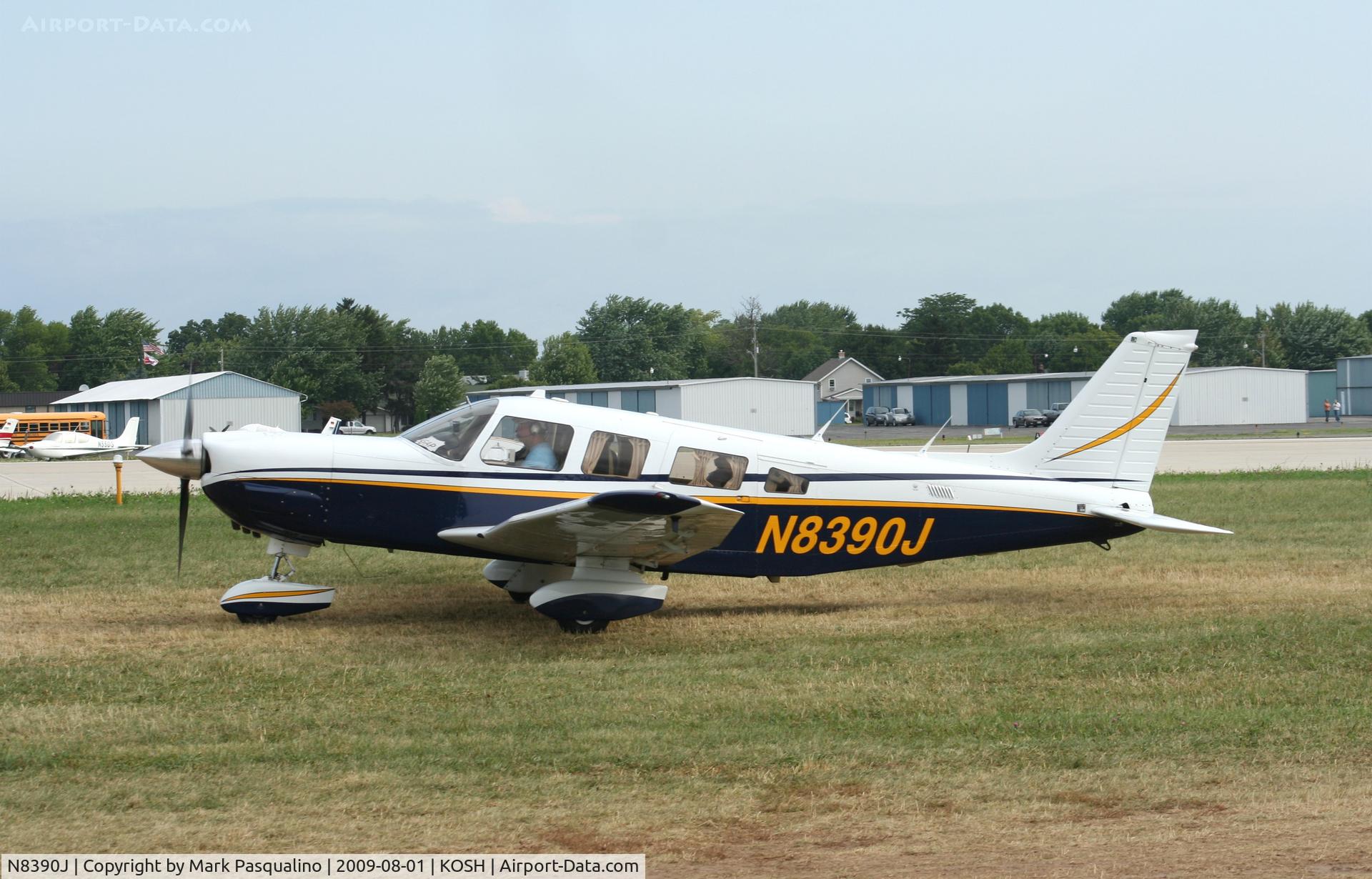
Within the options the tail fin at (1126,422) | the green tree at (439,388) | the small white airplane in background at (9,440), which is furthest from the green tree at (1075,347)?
the tail fin at (1126,422)

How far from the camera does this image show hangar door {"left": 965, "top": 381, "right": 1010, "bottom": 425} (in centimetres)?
7081

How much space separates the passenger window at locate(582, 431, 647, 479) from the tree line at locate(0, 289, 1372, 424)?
191 ft

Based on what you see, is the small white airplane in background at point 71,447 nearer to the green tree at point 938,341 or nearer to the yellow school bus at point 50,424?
the yellow school bus at point 50,424

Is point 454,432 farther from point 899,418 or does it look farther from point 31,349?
point 31,349

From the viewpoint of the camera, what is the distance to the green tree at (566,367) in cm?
8581

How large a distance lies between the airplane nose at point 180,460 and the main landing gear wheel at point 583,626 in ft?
10.8

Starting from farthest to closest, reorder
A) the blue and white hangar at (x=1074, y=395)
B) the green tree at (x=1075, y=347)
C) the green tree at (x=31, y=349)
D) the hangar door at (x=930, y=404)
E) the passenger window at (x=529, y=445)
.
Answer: the green tree at (x=1075, y=347) → the green tree at (x=31, y=349) → the hangar door at (x=930, y=404) → the blue and white hangar at (x=1074, y=395) → the passenger window at (x=529, y=445)

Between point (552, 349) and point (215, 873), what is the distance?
85.2 meters

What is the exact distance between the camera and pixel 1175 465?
30.2m

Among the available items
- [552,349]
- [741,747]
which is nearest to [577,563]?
[741,747]

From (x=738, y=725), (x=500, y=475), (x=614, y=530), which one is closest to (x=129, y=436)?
(x=500, y=475)

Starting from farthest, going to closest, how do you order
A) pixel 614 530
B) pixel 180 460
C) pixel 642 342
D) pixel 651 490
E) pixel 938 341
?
pixel 938 341 < pixel 642 342 < pixel 180 460 < pixel 651 490 < pixel 614 530

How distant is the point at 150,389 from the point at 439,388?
15573mm

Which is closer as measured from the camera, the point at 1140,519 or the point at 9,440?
the point at 1140,519
